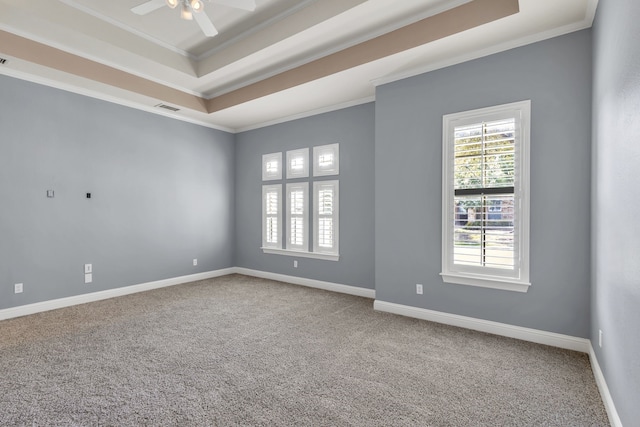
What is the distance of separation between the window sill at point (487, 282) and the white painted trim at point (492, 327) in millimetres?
383

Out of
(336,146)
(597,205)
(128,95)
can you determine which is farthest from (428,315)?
(128,95)

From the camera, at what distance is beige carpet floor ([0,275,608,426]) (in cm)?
200

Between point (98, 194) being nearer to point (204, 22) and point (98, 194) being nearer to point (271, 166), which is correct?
point (271, 166)

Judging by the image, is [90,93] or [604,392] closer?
[604,392]

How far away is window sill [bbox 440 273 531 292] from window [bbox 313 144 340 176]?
244 centimetres

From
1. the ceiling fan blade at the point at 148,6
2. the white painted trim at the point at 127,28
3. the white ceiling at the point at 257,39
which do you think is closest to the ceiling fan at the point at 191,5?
the ceiling fan blade at the point at 148,6

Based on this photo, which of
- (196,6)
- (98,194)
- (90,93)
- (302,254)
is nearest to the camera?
(196,6)

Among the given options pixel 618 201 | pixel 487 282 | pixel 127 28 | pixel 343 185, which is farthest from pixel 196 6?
pixel 487 282

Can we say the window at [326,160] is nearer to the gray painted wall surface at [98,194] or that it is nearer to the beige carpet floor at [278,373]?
the gray painted wall surface at [98,194]

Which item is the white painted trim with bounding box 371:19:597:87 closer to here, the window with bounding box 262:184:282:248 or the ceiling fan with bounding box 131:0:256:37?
the ceiling fan with bounding box 131:0:256:37

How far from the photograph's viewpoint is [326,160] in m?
5.30

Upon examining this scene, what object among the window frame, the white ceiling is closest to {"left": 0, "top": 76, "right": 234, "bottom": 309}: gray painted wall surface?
the white ceiling

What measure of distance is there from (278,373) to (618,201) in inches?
103

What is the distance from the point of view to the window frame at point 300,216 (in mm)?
5543
